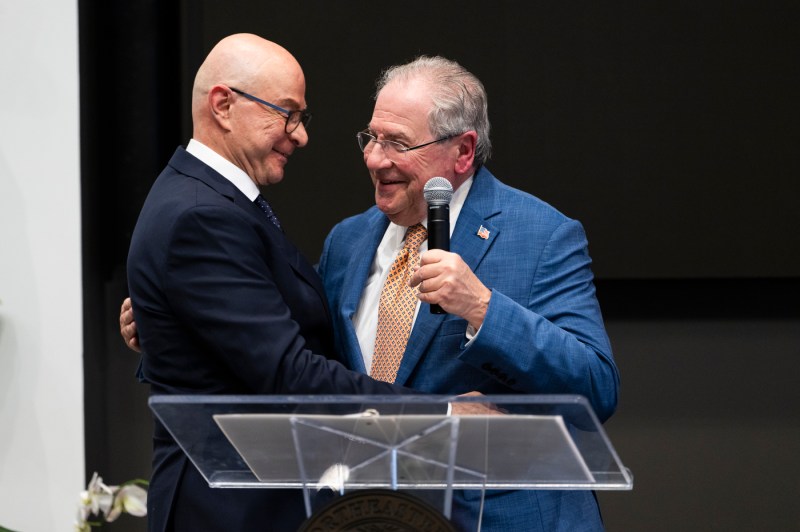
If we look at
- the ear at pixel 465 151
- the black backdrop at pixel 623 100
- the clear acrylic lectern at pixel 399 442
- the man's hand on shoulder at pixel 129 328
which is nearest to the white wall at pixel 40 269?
the black backdrop at pixel 623 100

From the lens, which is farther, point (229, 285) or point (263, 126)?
point (263, 126)

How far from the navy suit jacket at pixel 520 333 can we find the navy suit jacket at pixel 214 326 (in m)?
0.23

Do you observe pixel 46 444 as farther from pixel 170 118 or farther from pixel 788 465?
pixel 788 465

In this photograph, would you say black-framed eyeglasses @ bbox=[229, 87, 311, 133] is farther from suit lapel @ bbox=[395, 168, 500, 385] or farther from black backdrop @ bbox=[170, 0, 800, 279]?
black backdrop @ bbox=[170, 0, 800, 279]

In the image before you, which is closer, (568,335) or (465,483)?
(465,483)

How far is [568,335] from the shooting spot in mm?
2102

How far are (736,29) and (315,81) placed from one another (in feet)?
4.56

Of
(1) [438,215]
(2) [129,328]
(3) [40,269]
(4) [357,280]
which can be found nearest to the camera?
(1) [438,215]

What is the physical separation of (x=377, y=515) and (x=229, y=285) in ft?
1.99

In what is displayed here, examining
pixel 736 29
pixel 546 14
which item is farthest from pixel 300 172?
pixel 736 29

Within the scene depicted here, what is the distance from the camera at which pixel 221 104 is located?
2.20 metres

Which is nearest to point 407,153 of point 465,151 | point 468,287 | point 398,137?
point 398,137

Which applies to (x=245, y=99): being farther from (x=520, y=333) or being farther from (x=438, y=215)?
(x=520, y=333)

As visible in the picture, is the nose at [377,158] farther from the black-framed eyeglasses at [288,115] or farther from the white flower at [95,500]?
the white flower at [95,500]
